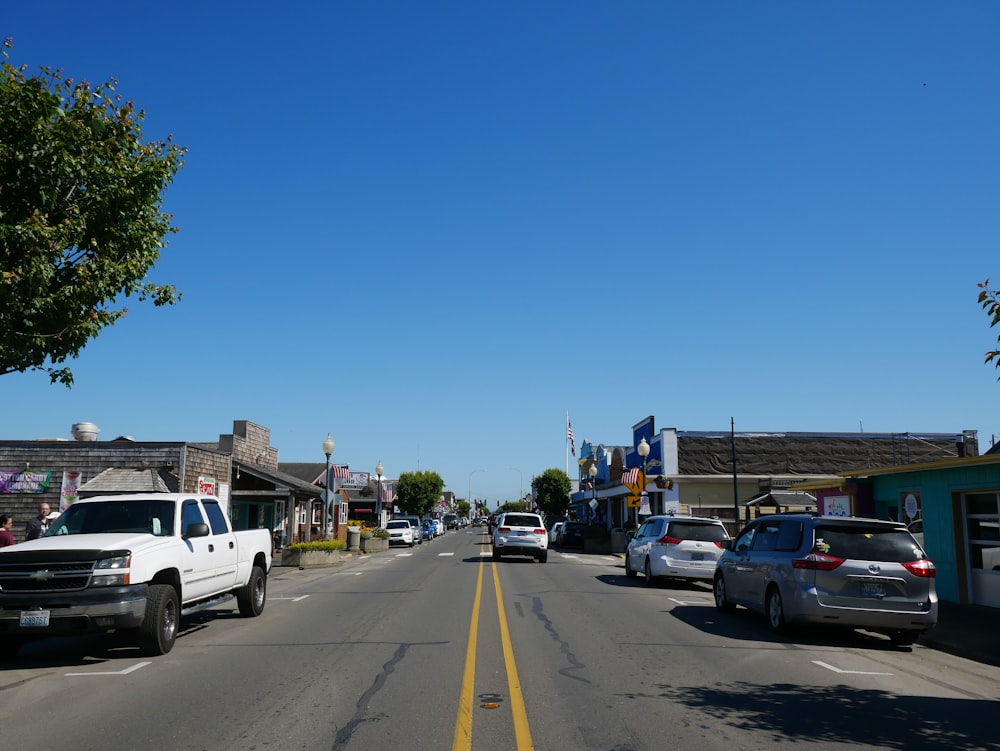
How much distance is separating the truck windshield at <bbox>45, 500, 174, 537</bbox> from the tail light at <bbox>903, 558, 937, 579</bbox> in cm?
1022

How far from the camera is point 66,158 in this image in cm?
1173

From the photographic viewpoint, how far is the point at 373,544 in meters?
42.6

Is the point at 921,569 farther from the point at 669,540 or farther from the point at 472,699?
the point at 669,540

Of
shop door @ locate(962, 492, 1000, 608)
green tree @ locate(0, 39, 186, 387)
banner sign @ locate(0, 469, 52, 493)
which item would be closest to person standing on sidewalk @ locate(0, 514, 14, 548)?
green tree @ locate(0, 39, 186, 387)

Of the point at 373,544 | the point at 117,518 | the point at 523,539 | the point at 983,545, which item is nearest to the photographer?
the point at 117,518

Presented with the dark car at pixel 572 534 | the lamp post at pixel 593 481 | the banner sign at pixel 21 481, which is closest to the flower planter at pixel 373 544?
the dark car at pixel 572 534

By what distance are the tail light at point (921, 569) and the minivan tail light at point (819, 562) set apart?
953 mm

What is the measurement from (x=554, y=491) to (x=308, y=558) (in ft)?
270

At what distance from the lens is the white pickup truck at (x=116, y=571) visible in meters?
9.52

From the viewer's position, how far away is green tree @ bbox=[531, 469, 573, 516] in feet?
354

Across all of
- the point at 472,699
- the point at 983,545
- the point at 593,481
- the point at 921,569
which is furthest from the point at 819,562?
the point at 593,481

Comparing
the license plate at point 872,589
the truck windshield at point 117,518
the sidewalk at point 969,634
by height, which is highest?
the truck windshield at point 117,518

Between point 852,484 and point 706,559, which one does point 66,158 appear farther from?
point 852,484

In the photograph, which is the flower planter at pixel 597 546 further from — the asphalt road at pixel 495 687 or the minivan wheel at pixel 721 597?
the asphalt road at pixel 495 687
